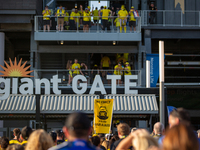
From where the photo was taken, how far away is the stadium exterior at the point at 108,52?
61.0 ft

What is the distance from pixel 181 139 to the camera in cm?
308

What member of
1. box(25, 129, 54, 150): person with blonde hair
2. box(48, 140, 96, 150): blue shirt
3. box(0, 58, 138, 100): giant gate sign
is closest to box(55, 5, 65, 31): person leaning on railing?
box(0, 58, 138, 100): giant gate sign

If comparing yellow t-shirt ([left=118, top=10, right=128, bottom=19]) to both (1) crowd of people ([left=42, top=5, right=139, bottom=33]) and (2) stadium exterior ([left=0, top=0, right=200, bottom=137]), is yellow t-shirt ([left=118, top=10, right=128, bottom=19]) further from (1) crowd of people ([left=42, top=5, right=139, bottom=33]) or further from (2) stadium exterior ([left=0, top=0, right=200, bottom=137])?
(2) stadium exterior ([left=0, top=0, right=200, bottom=137])

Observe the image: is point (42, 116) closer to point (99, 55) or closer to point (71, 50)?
point (71, 50)

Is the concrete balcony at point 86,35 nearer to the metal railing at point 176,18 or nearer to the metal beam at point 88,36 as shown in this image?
the metal beam at point 88,36

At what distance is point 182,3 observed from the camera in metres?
23.0

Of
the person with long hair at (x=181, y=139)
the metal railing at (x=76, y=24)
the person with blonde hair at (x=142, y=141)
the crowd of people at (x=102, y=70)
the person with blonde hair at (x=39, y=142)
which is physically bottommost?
the person with blonde hair at (x=39, y=142)

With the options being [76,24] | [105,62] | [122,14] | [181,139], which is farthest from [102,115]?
[181,139]

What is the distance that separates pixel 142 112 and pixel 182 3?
8.97m

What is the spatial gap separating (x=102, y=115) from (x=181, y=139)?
413 inches

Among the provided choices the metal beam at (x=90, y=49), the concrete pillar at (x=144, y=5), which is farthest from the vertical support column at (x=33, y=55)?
the concrete pillar at (x=144, y=5)

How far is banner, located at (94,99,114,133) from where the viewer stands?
Result: 13.1 m

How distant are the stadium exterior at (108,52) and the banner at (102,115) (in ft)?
15.0

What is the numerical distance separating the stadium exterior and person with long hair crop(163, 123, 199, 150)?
15096mm
